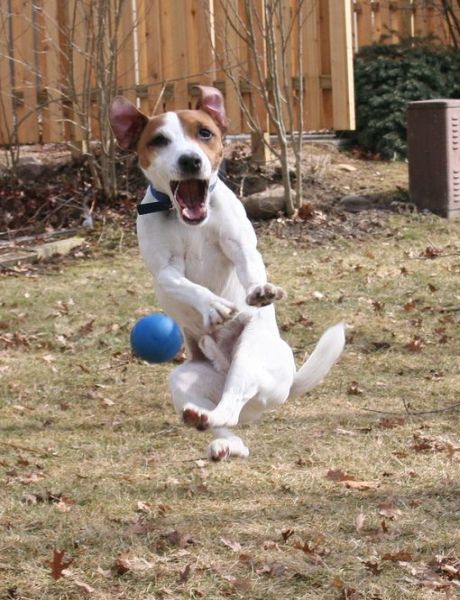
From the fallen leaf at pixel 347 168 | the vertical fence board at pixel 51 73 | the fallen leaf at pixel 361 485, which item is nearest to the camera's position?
the fallen leaf at pixel 361 485

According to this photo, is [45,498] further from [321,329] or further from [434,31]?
[434,31]

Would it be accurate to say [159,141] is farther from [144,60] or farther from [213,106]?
[144,60]

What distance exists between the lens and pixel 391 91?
1221cm

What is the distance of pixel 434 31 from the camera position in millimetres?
14117

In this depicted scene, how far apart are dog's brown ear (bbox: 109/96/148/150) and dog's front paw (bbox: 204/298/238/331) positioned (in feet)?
2.94

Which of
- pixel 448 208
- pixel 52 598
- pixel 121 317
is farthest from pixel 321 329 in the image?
pixel 52 598

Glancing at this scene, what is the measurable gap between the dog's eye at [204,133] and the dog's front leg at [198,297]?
0.55 metres

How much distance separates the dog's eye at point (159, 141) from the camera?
15.9 feet

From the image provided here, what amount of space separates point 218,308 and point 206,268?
1.90 ft

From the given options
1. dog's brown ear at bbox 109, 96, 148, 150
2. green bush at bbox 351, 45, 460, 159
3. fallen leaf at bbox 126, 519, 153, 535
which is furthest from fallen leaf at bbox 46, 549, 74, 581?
green bush at bbox 351, 45, 460, 159

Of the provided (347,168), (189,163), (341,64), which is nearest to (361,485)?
(189,163)

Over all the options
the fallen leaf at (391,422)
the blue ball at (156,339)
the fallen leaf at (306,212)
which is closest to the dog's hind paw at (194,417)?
the blue ball at (156,339)

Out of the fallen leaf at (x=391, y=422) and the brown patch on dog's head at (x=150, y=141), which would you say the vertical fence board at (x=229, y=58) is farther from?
the brown patch on dog's head at (x=150, y=141)

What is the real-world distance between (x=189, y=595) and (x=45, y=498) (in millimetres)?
1331
